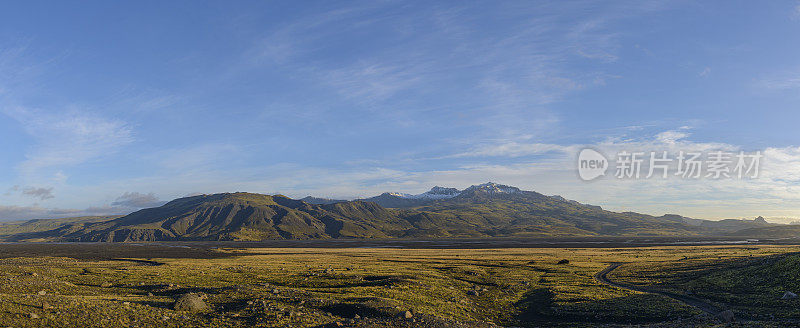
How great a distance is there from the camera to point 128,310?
30531mm

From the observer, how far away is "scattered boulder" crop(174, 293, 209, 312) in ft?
110

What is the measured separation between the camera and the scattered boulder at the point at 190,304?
3344 cm

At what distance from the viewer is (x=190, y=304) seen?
34.1 metres

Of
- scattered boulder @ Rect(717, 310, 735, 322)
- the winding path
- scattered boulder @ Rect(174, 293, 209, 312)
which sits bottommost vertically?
the winding path

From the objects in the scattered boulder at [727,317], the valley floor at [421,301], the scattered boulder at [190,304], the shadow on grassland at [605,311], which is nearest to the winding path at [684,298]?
the valley floor at [421,301]

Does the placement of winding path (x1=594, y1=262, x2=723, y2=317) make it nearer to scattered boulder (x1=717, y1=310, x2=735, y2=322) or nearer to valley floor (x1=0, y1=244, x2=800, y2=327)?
valley floor (x1=0, y1=244, x2=800, y2=327)

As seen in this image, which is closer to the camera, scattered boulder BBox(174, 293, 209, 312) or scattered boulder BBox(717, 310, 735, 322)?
scattered boulder BBox(174, 293, 209, 312)

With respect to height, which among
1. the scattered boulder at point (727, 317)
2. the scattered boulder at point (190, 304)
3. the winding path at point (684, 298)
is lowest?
the winding path at point (684, 298)

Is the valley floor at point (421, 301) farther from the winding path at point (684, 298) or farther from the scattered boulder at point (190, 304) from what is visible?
the scattered boulder at point (190, 304)

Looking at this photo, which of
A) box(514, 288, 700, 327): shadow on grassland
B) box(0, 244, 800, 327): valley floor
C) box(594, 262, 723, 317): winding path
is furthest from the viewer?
box(594, 262, 723, 317): winding path

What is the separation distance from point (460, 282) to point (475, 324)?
28.6 meters

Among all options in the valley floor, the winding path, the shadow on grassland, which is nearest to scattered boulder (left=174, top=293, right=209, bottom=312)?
the valley floor

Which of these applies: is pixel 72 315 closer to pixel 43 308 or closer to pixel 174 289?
pixel 43 308

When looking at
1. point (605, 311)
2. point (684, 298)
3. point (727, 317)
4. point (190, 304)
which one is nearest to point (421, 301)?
point (605, 311)
